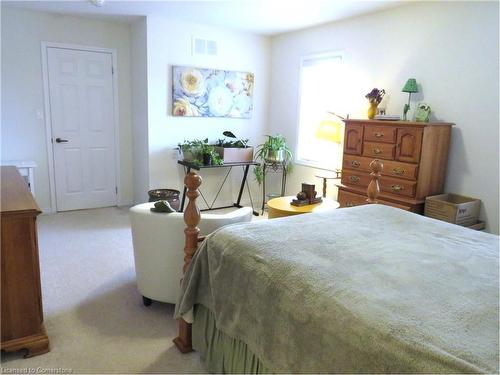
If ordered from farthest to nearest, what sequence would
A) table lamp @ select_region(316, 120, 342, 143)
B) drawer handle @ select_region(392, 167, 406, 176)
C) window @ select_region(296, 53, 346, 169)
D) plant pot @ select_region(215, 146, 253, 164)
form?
plant pot @ select_region(215, 146, 253, 164), window @ select_region(296, 53, 346, 169), table lamp @ select_region(316, 120, 342, 143), drawer handle @ select_region(392, 167, 406, 176)

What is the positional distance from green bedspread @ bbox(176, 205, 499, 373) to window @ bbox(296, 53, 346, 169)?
241 centimetres

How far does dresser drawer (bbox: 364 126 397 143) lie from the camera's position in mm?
3342

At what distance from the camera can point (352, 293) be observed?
1.33 m

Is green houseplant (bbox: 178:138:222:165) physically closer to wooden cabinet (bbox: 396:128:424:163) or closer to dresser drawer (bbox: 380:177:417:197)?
dresser drawer (bbox: 380:177:417:197)

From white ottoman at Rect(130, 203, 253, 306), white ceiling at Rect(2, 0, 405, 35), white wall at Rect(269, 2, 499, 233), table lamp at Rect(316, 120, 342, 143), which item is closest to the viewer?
white ottoman at Rect(130, 203, 253, 306)

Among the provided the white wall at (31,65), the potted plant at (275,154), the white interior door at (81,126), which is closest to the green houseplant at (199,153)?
the potted plant at (275,154)

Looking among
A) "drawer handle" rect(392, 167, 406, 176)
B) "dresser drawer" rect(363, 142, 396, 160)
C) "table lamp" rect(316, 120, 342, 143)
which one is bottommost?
"drawer handle" rect(392, 167, 406, 176)

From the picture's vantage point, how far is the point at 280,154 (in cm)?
504

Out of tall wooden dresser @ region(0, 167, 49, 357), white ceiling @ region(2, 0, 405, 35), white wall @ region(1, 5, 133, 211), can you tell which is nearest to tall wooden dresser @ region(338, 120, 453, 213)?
white ceiling @ region(2, 0, 405, 35)

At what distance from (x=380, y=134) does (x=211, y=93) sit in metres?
2.41

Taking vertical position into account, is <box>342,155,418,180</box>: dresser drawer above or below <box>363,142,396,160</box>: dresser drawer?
below

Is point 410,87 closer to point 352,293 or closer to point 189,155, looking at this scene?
point 189,155

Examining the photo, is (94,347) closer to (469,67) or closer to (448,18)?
(469,67)

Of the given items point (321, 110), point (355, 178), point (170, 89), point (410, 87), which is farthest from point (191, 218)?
point (321, 110)
